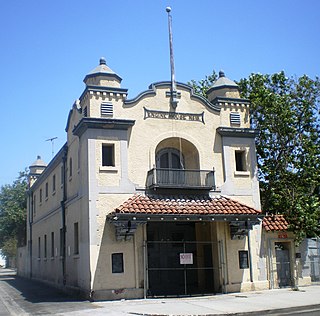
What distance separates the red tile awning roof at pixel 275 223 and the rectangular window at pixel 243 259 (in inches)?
66.4

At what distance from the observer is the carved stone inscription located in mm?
20438

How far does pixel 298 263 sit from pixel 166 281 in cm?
635

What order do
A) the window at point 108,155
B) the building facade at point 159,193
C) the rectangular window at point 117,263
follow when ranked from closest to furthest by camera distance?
the rectangular window at point 117,263
the building facade at point 159,193
the window at point 108,155

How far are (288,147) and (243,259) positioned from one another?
6907mm

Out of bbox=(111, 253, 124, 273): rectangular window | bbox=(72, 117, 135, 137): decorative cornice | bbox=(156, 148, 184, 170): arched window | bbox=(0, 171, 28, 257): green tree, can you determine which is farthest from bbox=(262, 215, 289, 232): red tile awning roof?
bbox=(0, 171, 28, 257): green tree

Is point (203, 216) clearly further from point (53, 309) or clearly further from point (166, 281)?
point (53, 309)

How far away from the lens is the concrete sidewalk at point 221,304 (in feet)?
47.7

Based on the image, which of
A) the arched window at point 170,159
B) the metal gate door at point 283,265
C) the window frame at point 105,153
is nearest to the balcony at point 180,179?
the arched window at point 170,159

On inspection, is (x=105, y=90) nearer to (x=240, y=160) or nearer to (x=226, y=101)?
(x=226, y=101)

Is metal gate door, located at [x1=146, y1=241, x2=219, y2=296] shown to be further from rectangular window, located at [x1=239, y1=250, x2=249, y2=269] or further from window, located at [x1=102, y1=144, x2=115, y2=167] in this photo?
window, located at [x1=102, y1=144, x2=115, y2=167]

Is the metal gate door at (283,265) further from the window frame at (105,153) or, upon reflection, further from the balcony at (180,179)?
the window frame at (105,153)

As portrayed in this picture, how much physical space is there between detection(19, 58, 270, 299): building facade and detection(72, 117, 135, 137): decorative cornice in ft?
0.14

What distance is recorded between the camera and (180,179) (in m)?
19.9

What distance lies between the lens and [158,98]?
20750 millimetres
